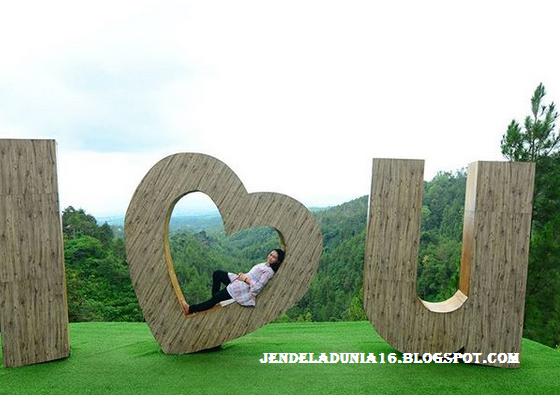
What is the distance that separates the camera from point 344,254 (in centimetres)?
1366

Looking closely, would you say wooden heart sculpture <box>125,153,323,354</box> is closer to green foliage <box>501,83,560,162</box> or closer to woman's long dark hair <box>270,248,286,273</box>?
woman's long dark hair <box>270,248,286,273</box>

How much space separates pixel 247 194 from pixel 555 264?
5448mm

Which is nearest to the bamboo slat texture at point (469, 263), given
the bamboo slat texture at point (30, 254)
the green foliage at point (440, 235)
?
the bamboo slat texture at point (30, 254)

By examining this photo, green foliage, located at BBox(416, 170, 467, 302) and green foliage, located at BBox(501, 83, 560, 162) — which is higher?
green foliage, located at BBox(501, 83, 560, 162)

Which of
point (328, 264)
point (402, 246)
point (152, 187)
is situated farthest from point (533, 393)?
point (328, 264)

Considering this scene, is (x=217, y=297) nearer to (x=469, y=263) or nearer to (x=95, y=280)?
(x=469, y=263)

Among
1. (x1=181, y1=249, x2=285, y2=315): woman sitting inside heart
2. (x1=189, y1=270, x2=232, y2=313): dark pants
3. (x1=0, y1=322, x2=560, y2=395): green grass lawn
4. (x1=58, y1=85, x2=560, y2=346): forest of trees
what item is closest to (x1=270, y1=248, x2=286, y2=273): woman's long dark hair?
(x1=181, y1=249, x2=285, y2=315): woman sitting inside heart

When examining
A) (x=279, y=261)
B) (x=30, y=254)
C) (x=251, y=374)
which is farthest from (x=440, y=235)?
(x=30, y=254)

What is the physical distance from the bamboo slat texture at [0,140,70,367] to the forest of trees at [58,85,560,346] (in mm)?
4613

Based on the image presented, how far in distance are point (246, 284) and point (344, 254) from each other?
30.3ft

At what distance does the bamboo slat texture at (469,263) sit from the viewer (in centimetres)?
459

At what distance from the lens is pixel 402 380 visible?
420 centimetres

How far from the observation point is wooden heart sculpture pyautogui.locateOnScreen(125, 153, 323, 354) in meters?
4.67

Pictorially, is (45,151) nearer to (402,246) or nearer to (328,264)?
(402,246)
